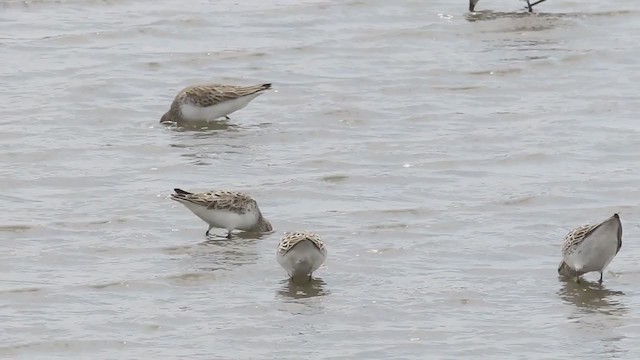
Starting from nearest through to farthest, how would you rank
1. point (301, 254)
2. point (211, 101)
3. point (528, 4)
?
1. point (301, 254)
2. point (211, 101)
3. point (528, 4)

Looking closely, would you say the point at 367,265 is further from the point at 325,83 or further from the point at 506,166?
the point at 325,83

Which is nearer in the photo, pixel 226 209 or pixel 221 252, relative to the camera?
pixel 221 252

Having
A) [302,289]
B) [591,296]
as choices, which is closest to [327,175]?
[302,289]

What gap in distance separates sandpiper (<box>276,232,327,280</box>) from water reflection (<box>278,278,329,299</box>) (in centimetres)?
9

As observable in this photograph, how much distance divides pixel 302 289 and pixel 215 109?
576 cm

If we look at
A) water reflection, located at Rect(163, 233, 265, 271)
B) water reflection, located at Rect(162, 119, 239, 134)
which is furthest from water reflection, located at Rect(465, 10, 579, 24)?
water reflection, located at Rect(163, 233, 265, 271)

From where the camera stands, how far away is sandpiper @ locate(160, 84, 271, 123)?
16.8 m

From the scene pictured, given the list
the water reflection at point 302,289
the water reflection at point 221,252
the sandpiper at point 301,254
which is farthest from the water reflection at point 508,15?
the sandpiper at point 301,254

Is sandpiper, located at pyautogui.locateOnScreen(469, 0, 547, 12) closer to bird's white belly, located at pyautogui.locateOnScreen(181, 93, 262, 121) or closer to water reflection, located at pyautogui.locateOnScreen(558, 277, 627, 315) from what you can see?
bird's white belly, located at pyautogui.locateOnScreen(181, 93, 262, 121)

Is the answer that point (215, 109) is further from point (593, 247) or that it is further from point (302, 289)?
point (593, 247)

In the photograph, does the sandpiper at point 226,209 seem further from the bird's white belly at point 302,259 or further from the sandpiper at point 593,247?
the sandpiper at point 593,247

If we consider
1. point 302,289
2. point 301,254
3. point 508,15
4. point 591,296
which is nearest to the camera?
point 301,254

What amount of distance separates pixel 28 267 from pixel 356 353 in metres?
2.82

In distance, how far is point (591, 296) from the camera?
1140 cm
